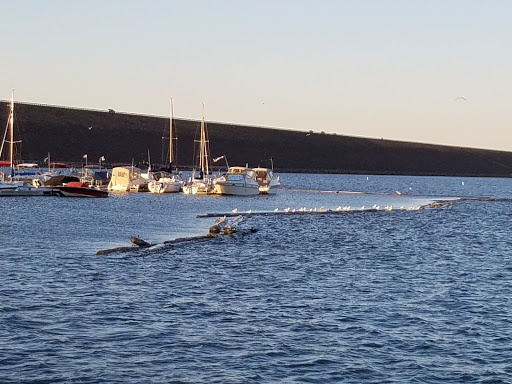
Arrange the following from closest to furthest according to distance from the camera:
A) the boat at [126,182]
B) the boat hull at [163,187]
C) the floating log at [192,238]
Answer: the floating log at [192,238] < the boat hull at [163,187] < the boat at [126,182]

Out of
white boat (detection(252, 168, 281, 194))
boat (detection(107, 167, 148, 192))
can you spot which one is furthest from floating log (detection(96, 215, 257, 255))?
white boat (detection(252, 168, 281, 194))

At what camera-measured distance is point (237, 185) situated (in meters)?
88.3

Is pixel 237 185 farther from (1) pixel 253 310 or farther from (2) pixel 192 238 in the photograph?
(1) pixel 253 310

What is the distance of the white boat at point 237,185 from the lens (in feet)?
290

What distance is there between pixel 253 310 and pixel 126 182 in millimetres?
72909

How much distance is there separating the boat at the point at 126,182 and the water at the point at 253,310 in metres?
51.1

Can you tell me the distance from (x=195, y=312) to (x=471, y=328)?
6573mm

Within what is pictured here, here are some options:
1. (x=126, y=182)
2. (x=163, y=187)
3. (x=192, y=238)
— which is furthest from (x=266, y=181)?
(x=192, y=238)

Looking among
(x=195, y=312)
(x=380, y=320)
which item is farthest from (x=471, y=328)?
(x=195, y=312)

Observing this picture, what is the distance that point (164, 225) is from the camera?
48969 millimetres

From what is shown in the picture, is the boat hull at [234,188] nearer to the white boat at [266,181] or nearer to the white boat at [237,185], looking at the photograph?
the white boat at [237,185]

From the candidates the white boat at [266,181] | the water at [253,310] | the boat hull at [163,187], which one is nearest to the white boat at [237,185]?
the boat hull at [163,187]

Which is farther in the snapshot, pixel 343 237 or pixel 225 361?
pixel 343 237

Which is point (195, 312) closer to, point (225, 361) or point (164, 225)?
point (225, 361)
